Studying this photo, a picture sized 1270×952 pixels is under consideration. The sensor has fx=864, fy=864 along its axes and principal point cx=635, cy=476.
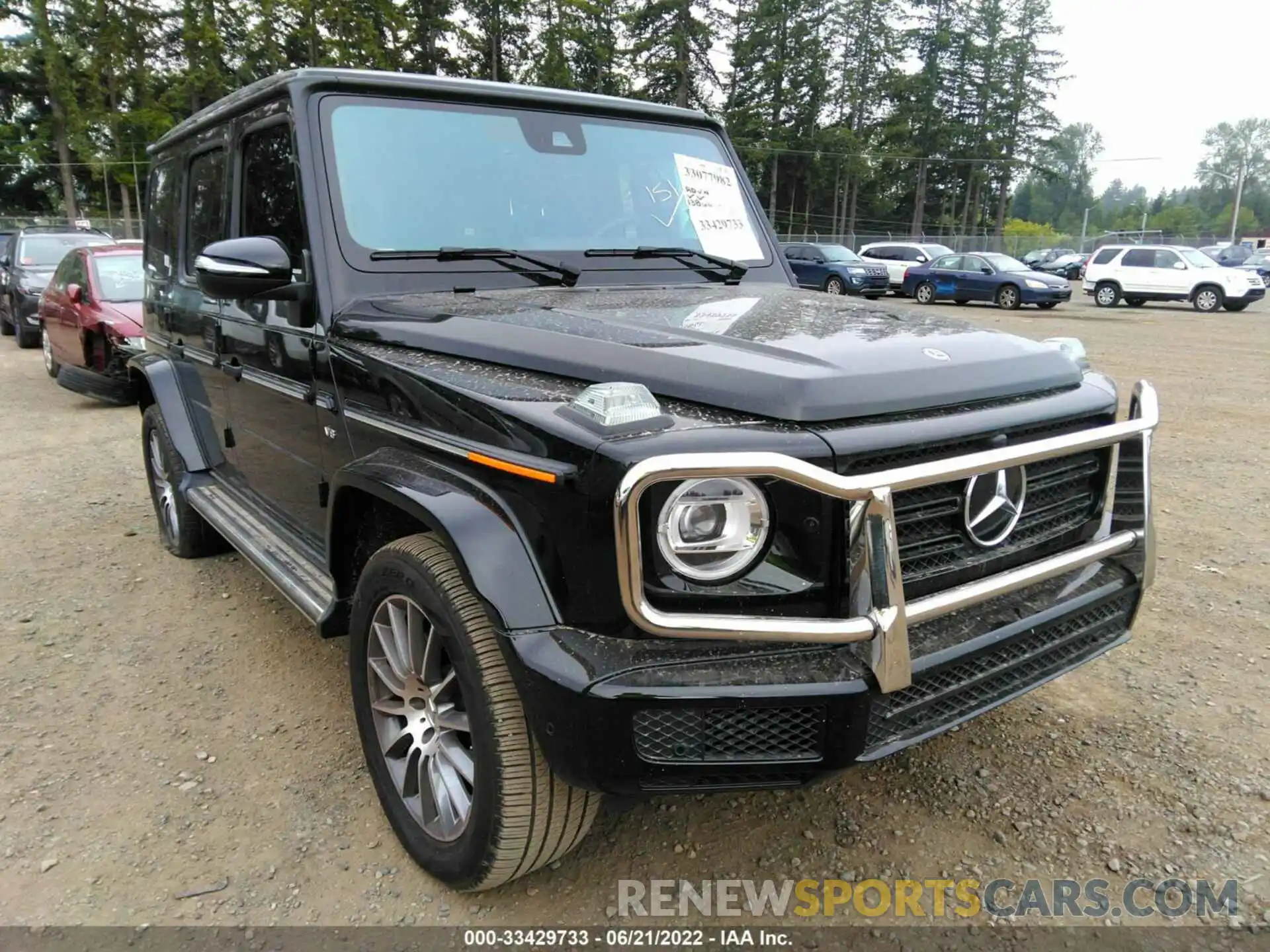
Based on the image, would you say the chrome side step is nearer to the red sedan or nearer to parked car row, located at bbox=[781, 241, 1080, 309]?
the red sedan

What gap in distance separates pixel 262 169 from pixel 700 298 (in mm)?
1668

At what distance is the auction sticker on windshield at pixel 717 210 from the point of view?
3.39 metres

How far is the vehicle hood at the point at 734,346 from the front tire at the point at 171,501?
2.28 metres

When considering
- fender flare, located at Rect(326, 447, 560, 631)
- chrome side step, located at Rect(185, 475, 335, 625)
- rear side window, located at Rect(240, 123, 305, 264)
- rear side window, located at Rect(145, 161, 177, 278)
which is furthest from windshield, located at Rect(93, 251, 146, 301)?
fender flare, located at Rect(326, 447, 560, 631)

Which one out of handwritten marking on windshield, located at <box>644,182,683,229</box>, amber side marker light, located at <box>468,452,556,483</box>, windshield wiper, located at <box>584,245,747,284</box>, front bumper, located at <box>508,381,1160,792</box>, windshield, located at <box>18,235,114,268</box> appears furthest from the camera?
windshield, located at <box>18,235,114,268</box>

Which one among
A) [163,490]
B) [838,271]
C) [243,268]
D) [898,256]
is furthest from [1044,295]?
[243,268]

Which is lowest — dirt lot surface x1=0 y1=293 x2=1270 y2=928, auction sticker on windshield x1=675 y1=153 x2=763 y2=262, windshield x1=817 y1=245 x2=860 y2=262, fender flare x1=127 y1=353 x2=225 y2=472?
dirt lot surface x1=0 y1=293 x2=1270 y2=928

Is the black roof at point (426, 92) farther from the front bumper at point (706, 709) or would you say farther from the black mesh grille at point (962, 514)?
the front bumper at point (706, 709)

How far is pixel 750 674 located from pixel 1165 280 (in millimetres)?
25551

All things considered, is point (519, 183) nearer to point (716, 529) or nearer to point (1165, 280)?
point (716, 529)

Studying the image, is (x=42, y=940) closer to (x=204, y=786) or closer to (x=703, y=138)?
(x=204, y=786)

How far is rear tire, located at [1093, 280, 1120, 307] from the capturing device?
76.5ft
